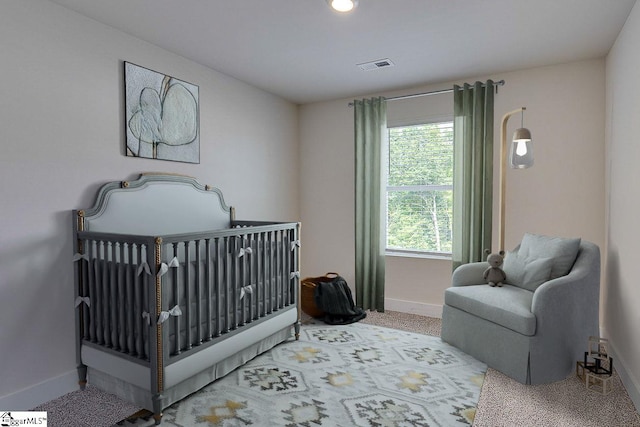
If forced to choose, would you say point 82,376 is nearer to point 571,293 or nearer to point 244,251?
point 244,251

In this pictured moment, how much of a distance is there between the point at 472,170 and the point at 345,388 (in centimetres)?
210

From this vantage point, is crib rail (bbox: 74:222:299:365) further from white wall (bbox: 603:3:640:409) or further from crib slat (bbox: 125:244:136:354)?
white wall (bbox: 603:3:640:409)

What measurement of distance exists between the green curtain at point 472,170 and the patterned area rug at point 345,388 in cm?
93

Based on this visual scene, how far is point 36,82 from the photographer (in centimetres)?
200

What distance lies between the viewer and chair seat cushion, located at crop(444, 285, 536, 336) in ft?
7.08

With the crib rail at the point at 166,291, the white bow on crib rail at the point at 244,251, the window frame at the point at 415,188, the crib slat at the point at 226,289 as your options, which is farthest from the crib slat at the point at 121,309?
the window frame at the point at 415,188

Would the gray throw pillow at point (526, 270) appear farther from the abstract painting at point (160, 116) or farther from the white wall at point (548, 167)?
the abstract painting at point (160, 116)

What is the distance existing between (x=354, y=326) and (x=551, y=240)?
5.38 ft

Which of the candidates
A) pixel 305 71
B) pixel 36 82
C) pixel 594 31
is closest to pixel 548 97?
pixel 594 31

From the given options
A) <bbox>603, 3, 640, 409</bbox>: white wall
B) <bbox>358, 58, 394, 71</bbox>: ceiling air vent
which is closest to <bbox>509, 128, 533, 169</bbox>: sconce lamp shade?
<bbox>603, 3, 640, 409</bbox>: white wall

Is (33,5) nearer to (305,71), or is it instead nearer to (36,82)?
(36,82)

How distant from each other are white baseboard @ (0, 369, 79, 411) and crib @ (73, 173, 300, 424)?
60mm

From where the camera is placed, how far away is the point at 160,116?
8.74ft

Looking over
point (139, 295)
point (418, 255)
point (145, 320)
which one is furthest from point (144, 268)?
point (418, 255)
